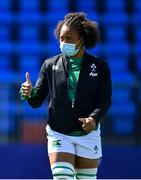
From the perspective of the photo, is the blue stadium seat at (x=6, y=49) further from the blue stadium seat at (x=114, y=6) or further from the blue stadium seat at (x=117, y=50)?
the blue stadium seat at (x=114, y=6)

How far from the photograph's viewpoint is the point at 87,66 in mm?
4570

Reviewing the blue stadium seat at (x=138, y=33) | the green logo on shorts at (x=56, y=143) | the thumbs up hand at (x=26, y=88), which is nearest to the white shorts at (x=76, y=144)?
the green logo on shorts at (x=56, y=143)

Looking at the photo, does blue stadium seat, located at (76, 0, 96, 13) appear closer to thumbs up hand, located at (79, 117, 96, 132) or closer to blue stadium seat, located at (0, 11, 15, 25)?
blue stadium seat, located at (0, 11, 15, 25)

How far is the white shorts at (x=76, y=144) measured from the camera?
14.5 feet

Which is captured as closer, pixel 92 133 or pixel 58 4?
pixel 92 133

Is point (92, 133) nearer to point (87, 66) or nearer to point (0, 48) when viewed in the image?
point (87, 66)

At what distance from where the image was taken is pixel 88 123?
4.25 meters

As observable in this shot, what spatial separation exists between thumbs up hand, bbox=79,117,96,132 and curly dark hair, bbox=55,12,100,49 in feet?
2.21

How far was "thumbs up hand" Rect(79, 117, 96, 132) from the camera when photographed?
13.9 feet

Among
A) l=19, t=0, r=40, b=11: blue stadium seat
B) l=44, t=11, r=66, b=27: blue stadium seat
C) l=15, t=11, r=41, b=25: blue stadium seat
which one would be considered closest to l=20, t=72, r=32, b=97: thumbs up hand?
l=44, t=11, r=66, b=27: blue stadium seat

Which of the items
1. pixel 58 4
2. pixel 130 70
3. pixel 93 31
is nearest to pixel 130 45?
pixel 130 70

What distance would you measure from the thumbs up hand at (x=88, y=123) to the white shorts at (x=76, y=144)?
196mm

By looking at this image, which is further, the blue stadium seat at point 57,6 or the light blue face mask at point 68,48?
the blue stadium seat at point 57,6

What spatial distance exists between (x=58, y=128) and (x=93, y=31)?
2.58 feet
